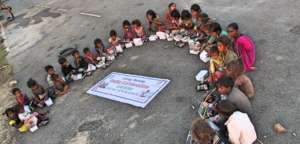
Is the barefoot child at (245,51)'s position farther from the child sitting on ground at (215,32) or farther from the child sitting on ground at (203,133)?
the child sitting on ground at (203,133)

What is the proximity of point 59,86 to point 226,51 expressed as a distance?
3.93 metres

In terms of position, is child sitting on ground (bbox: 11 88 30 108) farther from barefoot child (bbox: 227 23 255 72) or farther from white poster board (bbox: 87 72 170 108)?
barefoot child (bbox: 227 23 255 72)

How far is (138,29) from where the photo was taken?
9.38 m

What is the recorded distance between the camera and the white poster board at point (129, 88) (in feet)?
23.8

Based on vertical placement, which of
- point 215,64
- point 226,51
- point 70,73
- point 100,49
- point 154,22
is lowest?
point 70,73

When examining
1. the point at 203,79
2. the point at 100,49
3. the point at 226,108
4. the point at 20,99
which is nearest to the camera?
the point at 226,108

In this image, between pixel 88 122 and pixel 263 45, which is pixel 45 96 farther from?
pixel 263 45

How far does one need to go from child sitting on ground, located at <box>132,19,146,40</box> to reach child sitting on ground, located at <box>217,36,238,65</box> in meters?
3.03

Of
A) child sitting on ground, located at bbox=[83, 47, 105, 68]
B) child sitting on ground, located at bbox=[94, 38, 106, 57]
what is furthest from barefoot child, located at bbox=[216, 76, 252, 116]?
child sitting on ground, located at bbox=[94, 38, 106, 57]

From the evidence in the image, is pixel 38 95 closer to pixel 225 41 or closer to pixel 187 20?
pixel 187 20

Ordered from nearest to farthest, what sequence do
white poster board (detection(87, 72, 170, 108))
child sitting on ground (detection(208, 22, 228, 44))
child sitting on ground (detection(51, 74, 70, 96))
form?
white poster board (detection(87, 72, 170, 108)), child sitting on ground (detection(208, 22, 228, 44)), child sitting on ground (detection(51, 74, 70, 96))

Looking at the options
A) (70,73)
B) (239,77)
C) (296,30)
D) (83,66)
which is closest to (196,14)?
(296,30)

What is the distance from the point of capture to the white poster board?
727 centimetres

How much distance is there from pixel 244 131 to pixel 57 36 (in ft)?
27.8
